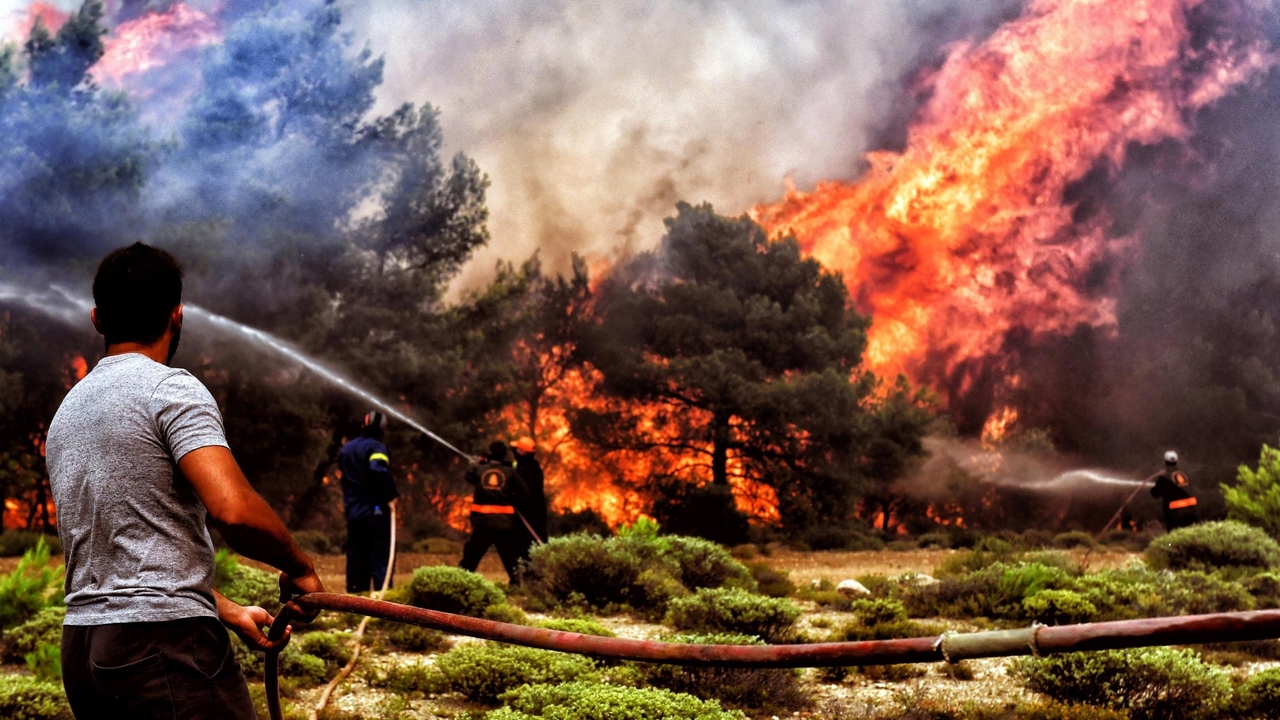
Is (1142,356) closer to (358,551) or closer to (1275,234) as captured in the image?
(1275,234)

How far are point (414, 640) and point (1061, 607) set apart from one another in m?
5.30

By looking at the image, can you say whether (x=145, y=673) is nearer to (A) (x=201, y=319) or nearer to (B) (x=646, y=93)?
(A) (x=201, y=319)

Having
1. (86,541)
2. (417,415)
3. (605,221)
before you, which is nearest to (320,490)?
(417,415)

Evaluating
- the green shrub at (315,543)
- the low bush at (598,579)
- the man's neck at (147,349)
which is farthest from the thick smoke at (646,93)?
the man's neck at (147,349)

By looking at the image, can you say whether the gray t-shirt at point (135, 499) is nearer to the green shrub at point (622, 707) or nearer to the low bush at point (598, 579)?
the green shrub at point (622, 707)

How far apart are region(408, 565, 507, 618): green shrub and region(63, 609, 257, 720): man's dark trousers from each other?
6.79m

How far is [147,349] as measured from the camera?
2379 mm

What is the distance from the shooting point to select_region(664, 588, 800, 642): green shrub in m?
7.73

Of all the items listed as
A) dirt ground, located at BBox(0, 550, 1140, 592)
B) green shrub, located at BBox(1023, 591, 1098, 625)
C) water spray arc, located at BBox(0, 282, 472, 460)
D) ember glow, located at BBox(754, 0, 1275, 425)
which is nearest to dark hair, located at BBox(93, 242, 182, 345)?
green shrub, located at BBox(1023, 591, 1098, 625)

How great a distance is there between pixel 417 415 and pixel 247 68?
814 centimetres

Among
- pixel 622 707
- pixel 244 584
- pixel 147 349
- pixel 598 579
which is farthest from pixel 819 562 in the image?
pixel 147 349

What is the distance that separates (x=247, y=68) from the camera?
69.1ft

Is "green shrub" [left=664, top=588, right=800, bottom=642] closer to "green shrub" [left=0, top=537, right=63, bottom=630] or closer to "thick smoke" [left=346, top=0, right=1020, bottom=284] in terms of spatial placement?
"green shrub" [left=0, top=537, right=63, bottom=630]

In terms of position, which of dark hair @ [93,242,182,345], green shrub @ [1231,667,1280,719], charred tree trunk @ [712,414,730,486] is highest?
charred tree trunk @ [712,414,730,486]
